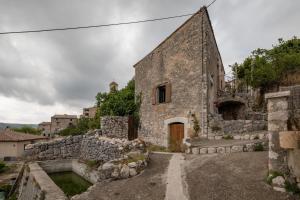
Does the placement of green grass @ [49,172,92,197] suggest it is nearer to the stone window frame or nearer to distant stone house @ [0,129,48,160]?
the stone window frame

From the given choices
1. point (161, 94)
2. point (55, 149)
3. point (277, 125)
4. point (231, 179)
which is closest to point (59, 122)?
point (55, 149)

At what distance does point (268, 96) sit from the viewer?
3.93m

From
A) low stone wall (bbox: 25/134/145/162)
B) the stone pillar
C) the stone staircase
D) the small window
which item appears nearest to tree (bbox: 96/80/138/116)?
the small window

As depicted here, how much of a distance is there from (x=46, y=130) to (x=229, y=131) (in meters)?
62.8

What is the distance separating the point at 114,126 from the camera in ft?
47.9

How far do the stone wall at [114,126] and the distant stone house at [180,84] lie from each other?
119cm

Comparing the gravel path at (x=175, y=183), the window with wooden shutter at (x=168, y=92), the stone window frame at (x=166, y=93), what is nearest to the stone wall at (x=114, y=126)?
the stone window frame at (x=166, y=93)

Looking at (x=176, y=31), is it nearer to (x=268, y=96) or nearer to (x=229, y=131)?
(x=229, y=131)

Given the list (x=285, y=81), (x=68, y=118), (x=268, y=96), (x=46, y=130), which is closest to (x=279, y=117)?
(x=268, y=96)

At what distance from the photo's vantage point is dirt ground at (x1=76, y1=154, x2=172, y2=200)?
432cm

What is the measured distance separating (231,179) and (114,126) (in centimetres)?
1093

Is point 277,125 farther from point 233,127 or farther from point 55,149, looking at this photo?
point 55,149

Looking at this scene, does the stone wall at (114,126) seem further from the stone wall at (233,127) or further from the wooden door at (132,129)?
the stone wall at (233,127)

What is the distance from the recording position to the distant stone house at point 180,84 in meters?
10.8
